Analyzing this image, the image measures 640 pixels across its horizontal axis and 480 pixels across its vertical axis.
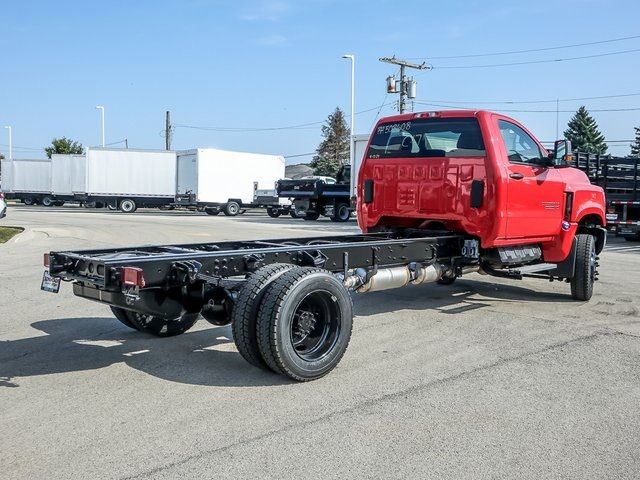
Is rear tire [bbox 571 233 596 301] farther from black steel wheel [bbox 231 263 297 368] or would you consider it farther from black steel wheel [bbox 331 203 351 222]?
black steel wheel [bbox 331 203 351 222]

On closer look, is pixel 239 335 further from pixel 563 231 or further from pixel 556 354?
pixel 563 231

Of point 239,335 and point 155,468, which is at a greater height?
point 239,335

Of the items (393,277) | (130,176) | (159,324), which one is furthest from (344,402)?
(130,176)

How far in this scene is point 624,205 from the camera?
719 inches

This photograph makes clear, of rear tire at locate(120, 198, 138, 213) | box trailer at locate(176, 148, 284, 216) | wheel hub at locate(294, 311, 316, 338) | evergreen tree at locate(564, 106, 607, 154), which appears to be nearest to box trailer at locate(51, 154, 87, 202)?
rear tire at locate(120, 198, 138, 213)

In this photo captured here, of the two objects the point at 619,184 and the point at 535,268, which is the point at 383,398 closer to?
the point at 535,268

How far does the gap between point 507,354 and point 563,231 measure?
125 inches

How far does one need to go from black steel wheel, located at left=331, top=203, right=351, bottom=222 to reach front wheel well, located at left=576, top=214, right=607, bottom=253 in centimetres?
1878

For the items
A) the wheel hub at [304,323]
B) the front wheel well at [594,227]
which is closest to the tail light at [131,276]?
the wheel hub at [304,323]

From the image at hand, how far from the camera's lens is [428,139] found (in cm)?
783

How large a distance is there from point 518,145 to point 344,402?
179 inches

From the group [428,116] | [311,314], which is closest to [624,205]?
[428,116]

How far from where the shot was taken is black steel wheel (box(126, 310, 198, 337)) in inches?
242

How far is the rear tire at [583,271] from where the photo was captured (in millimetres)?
8430
